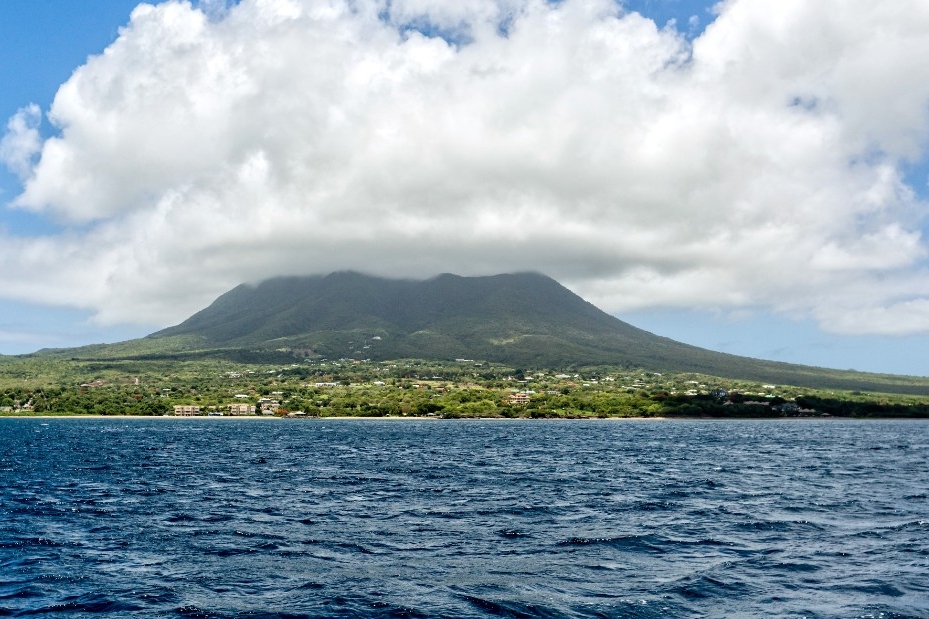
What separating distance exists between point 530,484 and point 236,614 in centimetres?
3567

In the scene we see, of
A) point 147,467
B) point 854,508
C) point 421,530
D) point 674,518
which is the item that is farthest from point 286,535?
point 147,467

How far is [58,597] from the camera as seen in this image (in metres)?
25.1

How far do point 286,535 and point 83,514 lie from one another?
559 inches

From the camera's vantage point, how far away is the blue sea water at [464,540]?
2481cm

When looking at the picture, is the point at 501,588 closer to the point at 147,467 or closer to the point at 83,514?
the point at 83,514

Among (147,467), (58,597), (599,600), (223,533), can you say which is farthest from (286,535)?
(147,467)

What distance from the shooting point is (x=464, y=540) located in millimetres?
34625

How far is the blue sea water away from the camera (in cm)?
2481

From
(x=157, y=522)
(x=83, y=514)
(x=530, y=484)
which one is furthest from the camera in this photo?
(x=530, y=484)

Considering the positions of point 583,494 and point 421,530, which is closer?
point 421,530

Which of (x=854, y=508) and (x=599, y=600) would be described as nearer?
(x=599, y=600)

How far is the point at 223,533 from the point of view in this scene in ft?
119

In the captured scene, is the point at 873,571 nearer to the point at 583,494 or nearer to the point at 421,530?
the point at 421,530

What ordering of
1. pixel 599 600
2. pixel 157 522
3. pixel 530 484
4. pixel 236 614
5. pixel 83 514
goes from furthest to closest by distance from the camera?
pixel 530 484 → pixel 83 514 → pixel 157 522 → pixel 599 600 → pixel 236 614
